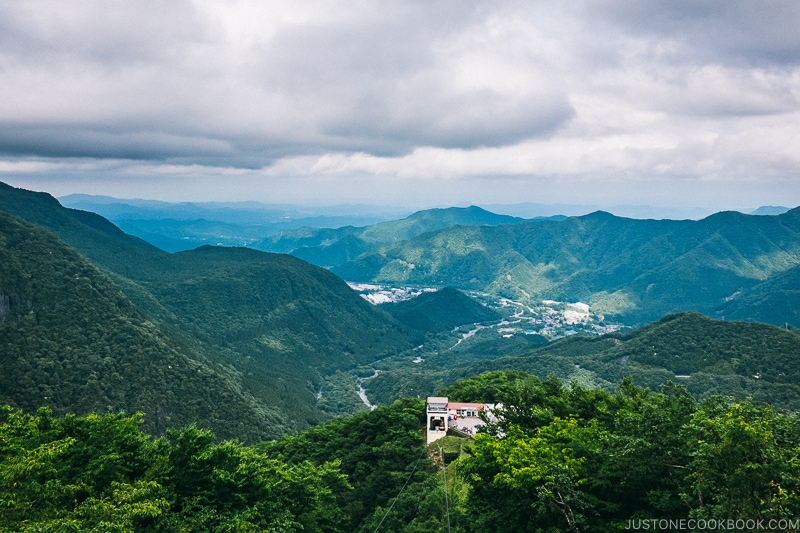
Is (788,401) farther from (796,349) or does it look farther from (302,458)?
(302,458)

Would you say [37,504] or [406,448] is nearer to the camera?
[37,504]

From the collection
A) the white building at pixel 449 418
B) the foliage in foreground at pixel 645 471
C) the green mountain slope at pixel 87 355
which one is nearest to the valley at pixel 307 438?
the foliage in foreground at pixel 645 471

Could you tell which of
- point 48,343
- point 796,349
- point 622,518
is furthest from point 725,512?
point 796,349

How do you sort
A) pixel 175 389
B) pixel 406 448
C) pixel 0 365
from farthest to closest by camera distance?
1. pixel 175 389
2. pixel 0 365
3. pixel 406 448

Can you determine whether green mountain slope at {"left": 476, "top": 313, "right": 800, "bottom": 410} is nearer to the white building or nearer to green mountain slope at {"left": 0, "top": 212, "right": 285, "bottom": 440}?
the white building

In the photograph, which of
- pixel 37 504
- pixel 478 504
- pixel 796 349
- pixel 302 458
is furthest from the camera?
pixel 796 349

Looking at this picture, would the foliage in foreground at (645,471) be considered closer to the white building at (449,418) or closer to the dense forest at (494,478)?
the dense forest at (494,478)
